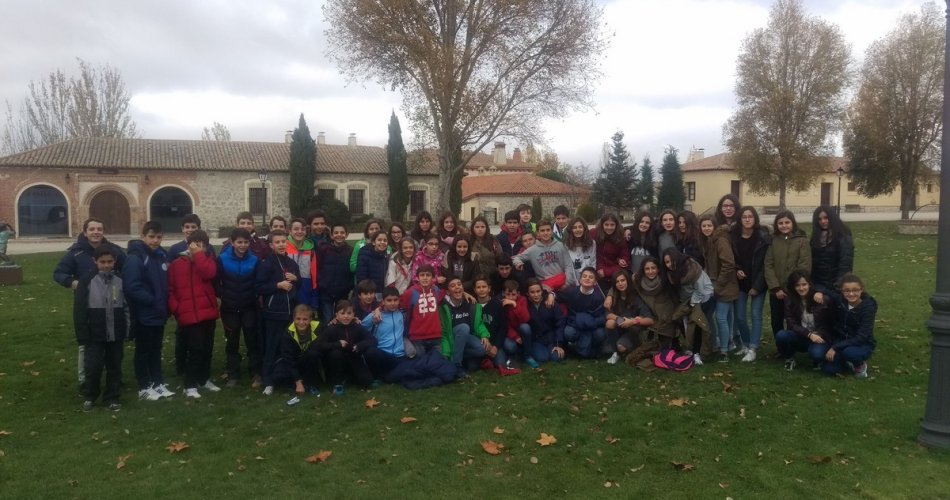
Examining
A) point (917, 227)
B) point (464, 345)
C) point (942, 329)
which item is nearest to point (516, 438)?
point (464, 345)

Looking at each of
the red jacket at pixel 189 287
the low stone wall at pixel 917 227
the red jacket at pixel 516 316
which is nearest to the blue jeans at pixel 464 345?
the red jacket at pixel 516 316

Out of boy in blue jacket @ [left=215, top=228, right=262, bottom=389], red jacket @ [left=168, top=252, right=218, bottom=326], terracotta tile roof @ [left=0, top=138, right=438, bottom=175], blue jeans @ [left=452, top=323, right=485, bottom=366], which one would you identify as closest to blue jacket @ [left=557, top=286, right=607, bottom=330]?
blue jeans @ [left=452, top=323, right=485, bottom=366]

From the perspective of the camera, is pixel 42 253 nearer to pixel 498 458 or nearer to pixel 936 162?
pixel 498 458

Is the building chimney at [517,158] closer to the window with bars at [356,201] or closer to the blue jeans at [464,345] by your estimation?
the window with bars at [356,201]

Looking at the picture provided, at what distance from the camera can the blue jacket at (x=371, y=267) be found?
7.20 m

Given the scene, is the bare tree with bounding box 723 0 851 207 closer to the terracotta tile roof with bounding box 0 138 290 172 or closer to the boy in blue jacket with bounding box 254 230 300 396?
the terracotta tile roof with bounding box 0 138 290 172

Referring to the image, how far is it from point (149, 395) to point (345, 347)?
6.20ft

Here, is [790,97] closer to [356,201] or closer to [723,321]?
[356,201]

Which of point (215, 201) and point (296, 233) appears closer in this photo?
point (296, 233)

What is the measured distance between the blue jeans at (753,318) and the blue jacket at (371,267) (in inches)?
155

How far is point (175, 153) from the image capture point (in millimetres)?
34781

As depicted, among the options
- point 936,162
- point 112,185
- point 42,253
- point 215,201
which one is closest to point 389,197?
point 215,201

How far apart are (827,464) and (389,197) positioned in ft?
113

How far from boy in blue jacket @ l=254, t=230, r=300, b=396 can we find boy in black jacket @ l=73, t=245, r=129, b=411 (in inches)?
48.8
